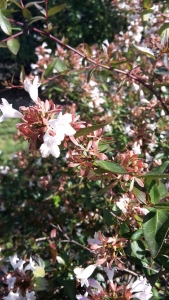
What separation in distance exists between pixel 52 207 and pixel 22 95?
5909 millimetres

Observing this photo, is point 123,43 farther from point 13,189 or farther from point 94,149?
point 94,149

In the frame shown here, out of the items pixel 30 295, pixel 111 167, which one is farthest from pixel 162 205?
pixel 30 295

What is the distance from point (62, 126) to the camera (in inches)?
34.5

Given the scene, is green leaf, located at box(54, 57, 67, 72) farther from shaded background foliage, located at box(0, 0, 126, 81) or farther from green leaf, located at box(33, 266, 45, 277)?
shaded background foliage, located at box(0, 0, 126, 81)

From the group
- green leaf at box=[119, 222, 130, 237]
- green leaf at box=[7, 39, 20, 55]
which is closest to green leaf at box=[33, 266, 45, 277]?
green leaf at box=[119, 222, 130, 237]

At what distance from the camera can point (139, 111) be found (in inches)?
76.7

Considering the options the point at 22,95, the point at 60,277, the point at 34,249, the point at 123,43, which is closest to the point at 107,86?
the point at 123,43

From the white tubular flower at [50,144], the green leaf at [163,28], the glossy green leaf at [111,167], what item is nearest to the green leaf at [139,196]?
the glossy green leaf at [111,167]

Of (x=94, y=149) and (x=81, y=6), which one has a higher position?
(x=81, y=6)

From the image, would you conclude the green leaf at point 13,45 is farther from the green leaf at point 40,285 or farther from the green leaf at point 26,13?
the green leaf at point 40,285

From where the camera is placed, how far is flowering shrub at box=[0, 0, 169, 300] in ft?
3.00

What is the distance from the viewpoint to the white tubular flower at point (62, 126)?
0.86m

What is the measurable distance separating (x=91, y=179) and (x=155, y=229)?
176 millimetres

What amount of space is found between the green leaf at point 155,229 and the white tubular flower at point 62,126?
0.80 ft
